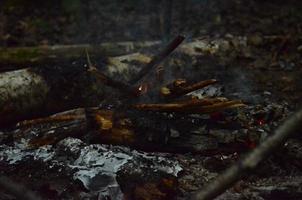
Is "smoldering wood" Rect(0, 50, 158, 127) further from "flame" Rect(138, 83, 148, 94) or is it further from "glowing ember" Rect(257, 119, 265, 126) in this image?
"glowing ember" Rect(257, 119, 265, 126)

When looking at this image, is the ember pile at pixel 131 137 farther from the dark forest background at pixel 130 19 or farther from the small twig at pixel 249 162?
the dark forest background at pixel 130 19

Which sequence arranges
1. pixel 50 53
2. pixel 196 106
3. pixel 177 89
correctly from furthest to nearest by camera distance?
pixel 50 53 < pixel 177 89 < pixel 196 106

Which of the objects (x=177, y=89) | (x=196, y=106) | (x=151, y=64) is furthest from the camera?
(x=151, y=64)

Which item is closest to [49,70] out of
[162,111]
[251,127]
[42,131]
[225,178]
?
[42,131]

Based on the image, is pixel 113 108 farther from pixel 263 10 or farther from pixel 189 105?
pixel 263 10

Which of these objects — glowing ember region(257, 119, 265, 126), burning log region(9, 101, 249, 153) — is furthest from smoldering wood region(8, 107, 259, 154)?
glowing ember region(257, 119, 265, 126)

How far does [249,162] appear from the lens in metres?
1.95

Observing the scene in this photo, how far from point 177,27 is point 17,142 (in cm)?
520

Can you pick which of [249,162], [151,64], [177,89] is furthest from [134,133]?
[249,162]

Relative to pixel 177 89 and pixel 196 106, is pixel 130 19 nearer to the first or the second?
pixel 177 89

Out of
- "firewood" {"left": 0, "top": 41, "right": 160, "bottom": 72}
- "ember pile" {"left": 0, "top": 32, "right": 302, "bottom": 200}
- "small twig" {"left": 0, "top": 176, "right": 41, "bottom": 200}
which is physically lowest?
"ember pile" {"left": 0, "top": 32, "right": 302, "bottom": 200}

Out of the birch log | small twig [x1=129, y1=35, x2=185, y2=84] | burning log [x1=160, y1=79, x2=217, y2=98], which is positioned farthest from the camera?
small twig [x1=129, y1=35, x2=185, y2=84]

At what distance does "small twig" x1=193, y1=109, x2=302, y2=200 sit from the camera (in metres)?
1.96

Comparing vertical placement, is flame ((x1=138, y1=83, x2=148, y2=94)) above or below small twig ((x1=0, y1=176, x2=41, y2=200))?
below
